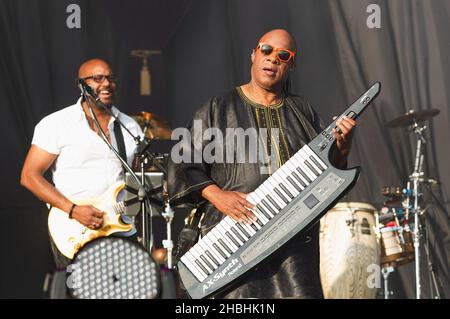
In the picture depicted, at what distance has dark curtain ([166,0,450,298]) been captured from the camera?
25.6ft

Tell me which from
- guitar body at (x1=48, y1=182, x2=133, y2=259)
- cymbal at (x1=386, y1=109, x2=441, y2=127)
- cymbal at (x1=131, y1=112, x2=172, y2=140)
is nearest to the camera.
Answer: guitar body at (x1=48, y1=182, x2=133, y2=259)

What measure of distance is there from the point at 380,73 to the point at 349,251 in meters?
1.55

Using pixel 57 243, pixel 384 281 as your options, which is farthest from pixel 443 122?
pixel 57 243

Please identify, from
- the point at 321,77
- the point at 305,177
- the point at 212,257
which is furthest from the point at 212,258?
the point at 321,77

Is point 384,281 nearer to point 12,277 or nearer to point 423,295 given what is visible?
point 423,295

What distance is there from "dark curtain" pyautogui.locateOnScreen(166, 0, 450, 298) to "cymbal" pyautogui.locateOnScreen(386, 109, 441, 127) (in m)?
0.22

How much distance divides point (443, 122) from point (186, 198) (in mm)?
4048

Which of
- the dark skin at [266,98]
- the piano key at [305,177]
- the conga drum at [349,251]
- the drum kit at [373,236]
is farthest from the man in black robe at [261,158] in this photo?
the conga drum at [349,251]

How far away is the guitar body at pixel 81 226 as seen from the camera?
6078 mm

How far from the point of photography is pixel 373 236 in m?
7.99

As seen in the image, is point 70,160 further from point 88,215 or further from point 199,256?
point 199,256

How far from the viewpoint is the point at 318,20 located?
8062 millimetres

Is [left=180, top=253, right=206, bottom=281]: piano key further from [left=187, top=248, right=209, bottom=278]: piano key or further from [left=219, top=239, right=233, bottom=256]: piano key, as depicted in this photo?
[left=219, top=239, right=233, bottom=256]: piano key

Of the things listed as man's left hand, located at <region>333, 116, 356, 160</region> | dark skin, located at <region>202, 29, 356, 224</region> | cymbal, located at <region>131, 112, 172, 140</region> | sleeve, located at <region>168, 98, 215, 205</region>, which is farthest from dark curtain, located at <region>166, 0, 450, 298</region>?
man's left hand, located at <region>333, 116, 356, 160</region>
